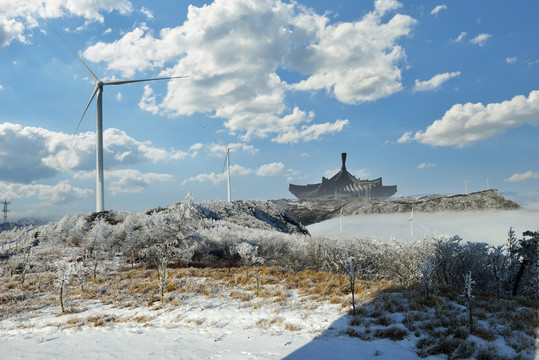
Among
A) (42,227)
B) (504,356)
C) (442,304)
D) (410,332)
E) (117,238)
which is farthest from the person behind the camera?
(42,227)

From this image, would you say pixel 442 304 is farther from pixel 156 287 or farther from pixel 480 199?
pixel 480 199

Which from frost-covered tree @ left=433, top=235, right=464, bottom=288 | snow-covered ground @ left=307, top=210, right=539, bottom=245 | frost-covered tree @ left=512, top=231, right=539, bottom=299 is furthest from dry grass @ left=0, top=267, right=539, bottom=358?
snow-covered ground @ left=307, top=210, right=539, bottom=245

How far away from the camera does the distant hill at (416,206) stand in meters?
145

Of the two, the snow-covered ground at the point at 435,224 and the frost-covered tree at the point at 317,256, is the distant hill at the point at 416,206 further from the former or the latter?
the frost-covered tree at the point at 317,256

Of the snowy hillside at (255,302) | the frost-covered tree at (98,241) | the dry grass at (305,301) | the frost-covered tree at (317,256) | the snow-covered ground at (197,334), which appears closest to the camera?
the snow-covered ground at (197,334)

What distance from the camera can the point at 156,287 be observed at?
20594 millimetres

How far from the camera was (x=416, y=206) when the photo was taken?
536ft

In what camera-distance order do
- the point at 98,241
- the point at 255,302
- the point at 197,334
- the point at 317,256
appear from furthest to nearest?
the point at 98,241
the point at 317,256
the point at 255,302
the point at 197,334

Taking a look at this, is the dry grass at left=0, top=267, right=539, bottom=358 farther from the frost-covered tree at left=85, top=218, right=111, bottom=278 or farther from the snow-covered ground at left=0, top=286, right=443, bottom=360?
the frost-covered tree at left=85, top=218, right=111, bottom=278

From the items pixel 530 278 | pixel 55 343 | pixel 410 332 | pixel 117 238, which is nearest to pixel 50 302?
pixel 55 343

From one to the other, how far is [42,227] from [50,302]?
24805 millimetres

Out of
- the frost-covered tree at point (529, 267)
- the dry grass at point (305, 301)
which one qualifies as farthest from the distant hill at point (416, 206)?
the dry grass at point (305, 301)

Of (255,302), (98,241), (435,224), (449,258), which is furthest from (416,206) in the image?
(255,302)

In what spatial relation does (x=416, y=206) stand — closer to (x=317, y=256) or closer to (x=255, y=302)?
(x=317, y=256)
